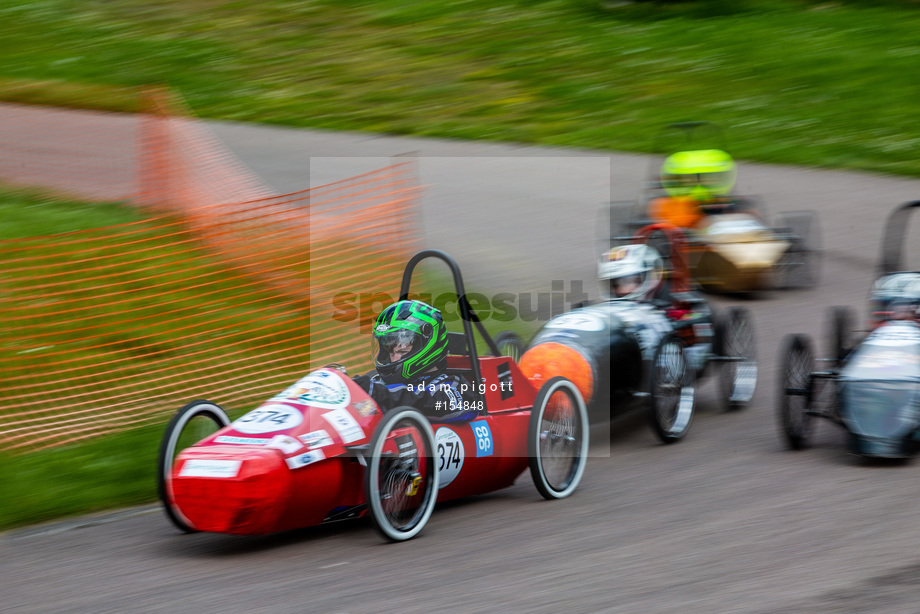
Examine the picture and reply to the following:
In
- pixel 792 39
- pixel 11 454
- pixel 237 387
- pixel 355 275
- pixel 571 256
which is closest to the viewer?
pixel 11 454

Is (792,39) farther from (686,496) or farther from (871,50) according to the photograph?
(686,496)

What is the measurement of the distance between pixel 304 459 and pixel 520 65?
17.8m

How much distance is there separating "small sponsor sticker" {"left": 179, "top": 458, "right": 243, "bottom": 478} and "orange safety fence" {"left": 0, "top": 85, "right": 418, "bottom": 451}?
2.65 metres

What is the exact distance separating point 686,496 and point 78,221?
27.7 feet

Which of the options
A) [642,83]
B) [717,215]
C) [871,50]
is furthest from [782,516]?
[871,50]

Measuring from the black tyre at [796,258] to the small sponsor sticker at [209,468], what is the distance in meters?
8.55

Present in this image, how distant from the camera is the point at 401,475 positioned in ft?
19.5

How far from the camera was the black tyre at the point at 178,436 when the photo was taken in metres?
5.92

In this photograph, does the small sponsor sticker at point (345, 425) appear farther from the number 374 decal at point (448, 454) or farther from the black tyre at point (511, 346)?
the black tyre at point (511, 346)

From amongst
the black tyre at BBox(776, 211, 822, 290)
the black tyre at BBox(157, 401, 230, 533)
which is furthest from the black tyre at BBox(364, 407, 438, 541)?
the black tyre at BBox(776, 211, 822, 290)

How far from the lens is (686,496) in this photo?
270 inches

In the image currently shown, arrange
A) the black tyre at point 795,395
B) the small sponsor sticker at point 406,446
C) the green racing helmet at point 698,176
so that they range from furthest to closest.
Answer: the green racing helmet at point 698,176
the black tyre at point 795,395
the small sponsor sticker at point 406,446

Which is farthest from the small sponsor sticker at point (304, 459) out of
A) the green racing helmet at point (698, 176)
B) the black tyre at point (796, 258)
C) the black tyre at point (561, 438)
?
the black tyre at point (796, 258)

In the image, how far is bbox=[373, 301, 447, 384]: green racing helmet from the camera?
6.38 m
